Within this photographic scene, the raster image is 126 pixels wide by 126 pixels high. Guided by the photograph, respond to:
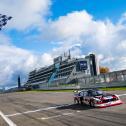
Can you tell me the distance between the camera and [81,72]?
158 meters

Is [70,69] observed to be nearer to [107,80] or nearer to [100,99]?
[107,80]

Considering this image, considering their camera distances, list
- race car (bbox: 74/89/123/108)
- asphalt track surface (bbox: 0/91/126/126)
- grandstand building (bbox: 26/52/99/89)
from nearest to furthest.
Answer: asphalt track surface (bbox: 0/91/126/126)
race car (bbox: 74/89/123/108)
grandstand building (bbox: 26/52/99/89)

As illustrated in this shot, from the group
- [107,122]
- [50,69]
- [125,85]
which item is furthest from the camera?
[50,69]

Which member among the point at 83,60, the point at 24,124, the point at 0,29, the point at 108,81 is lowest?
the point at 24,124

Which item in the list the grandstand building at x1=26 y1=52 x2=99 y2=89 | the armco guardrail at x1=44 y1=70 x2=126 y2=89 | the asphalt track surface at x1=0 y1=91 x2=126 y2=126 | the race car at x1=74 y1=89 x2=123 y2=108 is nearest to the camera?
the asphalt track surface at x1=0 y1=91 x2=126 y2=126

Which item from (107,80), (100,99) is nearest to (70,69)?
(107,80)

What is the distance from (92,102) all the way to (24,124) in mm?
6266

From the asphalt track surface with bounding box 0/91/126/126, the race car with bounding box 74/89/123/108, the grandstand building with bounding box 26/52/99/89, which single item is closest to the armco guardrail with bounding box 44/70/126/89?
the asphalt track surface with bounding box 0/91/126/126

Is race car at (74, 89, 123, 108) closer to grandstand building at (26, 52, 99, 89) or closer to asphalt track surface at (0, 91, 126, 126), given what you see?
asphalt track surface at (0, 91, 126, 126)

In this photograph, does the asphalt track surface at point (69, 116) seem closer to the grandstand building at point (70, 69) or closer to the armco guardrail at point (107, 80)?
the armco guardrail at point (107, 80)

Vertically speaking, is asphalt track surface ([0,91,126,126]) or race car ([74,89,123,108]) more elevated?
race car ([74,89,123,108])

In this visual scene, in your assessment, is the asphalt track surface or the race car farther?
the race car

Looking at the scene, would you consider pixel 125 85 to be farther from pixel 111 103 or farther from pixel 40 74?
pixel 40 74

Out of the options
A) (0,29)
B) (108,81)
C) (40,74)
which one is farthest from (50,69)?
(0,29)
